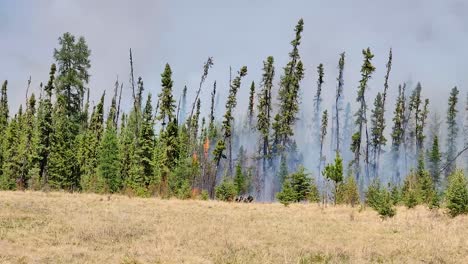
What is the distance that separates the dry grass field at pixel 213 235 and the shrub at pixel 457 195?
78 centimetres

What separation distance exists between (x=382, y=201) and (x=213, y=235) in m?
11.1

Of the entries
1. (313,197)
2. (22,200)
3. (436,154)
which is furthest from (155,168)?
(436,154)

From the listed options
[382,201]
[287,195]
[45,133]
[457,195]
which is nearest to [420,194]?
[382,201]

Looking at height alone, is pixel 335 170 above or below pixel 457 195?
above

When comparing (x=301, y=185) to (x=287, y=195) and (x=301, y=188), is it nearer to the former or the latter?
(x=301, y=188)

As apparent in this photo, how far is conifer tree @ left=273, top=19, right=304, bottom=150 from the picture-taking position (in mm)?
60334

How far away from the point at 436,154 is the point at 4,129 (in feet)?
191

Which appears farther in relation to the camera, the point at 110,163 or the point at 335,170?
the point at 110,163

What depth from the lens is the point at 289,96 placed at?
6075cm

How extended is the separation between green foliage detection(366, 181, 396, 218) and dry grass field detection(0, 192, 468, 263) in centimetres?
47

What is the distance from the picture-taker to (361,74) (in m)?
59.7

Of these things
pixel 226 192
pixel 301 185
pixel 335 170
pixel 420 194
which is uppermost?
pixel 335 170

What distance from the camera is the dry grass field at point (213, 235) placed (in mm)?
15484

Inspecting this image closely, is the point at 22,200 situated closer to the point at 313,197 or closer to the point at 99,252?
the point at 99,252
